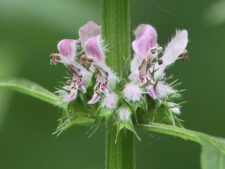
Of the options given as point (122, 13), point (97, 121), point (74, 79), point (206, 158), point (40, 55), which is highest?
point (40, 55)

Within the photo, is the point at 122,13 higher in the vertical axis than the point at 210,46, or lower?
lower

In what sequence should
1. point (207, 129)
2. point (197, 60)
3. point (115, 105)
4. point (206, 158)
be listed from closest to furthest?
1. point (206, 158)
2. point (115, 105)
3. point (207, 129)
4. point (197, 60)

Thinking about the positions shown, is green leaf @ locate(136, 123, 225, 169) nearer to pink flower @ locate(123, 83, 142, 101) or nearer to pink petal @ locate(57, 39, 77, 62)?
pink flower @ locate(123, 83, 142, 101)

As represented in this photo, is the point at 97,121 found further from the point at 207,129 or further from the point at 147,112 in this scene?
the point at 207,129

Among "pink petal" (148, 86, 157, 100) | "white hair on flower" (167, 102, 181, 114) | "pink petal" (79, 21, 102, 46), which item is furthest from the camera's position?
"pink petal" (79, 21, 102, 46)

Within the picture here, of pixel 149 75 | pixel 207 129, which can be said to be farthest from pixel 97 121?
pixel 207 129

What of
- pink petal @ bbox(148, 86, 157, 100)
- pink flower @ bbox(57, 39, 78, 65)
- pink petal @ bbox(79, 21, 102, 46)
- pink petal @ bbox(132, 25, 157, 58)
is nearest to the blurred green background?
pink petal @ bbox(79, 21, 102, 46)

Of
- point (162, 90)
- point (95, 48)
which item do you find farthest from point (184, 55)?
point (95, 48)
